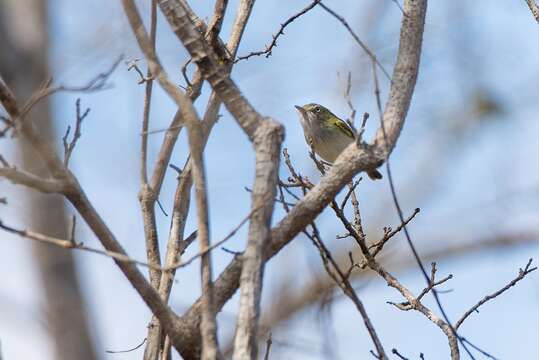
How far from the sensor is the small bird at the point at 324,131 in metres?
5.68

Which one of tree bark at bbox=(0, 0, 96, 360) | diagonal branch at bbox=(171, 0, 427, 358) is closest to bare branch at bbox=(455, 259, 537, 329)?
diagonal branch at bbox=(171, 0, 427, 358)

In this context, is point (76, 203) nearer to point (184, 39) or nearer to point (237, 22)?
point (184, 39)

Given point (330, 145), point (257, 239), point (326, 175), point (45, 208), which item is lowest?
point (257, 239)

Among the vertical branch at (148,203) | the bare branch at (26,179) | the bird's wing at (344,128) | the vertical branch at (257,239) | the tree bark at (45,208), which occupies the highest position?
the tree bark at (45,208)

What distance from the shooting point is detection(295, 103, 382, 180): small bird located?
5.68 m

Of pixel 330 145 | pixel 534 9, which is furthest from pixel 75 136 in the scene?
pixel 330 145

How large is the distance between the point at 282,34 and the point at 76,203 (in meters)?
1.32

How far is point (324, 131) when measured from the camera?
19.3 feet

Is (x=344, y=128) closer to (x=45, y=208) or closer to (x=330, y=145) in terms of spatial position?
(x=330, y=145)

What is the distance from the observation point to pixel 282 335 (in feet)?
9.08

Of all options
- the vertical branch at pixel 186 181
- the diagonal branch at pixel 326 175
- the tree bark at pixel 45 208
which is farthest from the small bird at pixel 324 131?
the diagonal branch at pixel 326 175

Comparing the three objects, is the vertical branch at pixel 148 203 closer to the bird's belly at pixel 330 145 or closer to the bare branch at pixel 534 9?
the bare branch at pixel 534 9

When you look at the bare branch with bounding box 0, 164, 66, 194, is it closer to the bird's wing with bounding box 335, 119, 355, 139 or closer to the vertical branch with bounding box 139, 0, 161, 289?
the vertical branch with bounding box 139, 0, 161, 289

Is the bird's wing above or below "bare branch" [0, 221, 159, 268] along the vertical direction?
above
